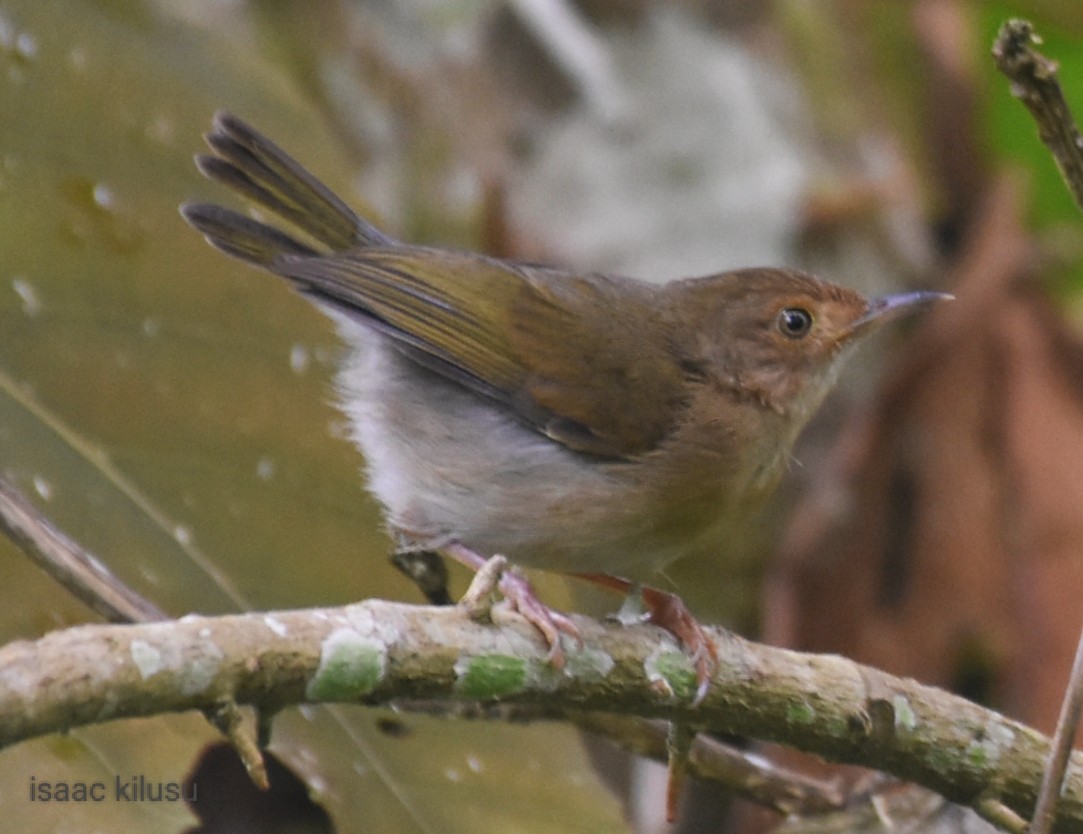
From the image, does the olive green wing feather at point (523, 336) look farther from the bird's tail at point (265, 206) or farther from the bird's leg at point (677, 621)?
the bird's leg at point (677, 621)

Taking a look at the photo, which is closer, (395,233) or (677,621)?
(677,621)

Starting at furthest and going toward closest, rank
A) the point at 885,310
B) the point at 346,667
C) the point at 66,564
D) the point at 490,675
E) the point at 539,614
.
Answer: the point at 885,310
the point at 539,614
the point at 66,564
the point at 490,675
the point at 346,667

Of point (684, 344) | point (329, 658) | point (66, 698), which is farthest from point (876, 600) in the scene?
point (66, 698)

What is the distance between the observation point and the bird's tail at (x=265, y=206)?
3.35 m

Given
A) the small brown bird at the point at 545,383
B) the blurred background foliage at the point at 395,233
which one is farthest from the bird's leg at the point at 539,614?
the blurred background foliage at the point at 395,233

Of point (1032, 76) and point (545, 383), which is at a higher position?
point (1032, 76)

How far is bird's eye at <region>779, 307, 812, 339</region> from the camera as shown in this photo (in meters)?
3.80

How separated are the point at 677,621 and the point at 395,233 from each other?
9.81ft

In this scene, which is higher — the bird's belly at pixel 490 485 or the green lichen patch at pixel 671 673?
the bird's belly at pixel 490 485

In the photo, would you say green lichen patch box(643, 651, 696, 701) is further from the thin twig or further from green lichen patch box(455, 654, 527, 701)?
the thin twig

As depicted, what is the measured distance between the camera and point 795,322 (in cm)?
381

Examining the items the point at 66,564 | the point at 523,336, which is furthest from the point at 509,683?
the point at 523,336

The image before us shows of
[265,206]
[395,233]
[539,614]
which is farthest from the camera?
[395,233]

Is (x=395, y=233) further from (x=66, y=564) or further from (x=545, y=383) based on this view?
(x=66, y=564)
